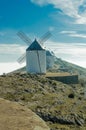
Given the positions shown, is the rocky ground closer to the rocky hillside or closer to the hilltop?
the hilltop

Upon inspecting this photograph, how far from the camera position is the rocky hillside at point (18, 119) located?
35.6 meters

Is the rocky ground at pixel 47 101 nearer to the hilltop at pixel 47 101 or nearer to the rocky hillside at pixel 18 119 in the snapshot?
the hilltop at pixel 47 101

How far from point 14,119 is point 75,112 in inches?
2947

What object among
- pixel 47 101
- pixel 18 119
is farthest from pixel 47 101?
pixel 18 119

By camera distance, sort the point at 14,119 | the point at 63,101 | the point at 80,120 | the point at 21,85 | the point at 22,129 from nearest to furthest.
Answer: the point at 22,129, the point at 14,119, the point at 80,120, the point at 63,101, the point at 21,85

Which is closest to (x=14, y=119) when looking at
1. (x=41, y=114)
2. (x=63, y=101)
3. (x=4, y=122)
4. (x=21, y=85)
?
(x=4, y=122)

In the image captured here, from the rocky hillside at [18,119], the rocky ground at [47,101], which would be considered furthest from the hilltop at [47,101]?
the rocky hillside at [18,119]

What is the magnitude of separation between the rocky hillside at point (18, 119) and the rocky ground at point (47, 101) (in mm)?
56334

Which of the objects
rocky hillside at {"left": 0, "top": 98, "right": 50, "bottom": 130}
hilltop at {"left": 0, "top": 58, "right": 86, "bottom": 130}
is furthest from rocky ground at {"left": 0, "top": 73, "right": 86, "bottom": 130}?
rocky hillside at {"left": 0, "top": 98, "right": 50, "bottom": 130}

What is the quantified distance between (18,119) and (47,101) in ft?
275

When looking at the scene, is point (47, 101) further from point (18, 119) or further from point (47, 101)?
point (18, 119)

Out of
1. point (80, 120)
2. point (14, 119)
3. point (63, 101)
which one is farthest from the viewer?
point (63, 101)

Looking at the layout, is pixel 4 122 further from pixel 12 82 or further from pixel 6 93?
pixel 12 82

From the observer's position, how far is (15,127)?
3519 cm
